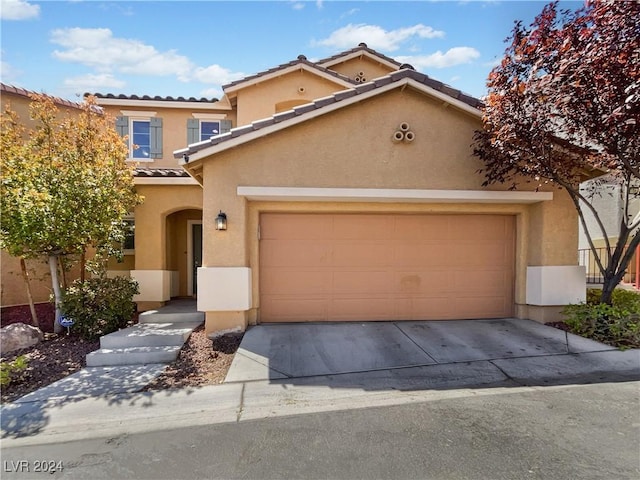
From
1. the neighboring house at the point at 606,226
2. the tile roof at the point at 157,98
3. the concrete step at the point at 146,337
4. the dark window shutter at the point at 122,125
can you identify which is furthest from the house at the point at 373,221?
the dark window shutter at the point at 122,125

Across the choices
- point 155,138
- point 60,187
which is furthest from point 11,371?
point 155,138

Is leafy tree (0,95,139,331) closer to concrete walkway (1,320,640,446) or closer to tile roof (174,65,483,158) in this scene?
tile roof (174,65,483,158)

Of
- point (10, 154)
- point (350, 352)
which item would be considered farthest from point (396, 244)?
point (10, 154)

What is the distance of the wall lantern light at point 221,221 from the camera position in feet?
23.6

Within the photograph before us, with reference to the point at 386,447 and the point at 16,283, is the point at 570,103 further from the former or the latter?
the point at 16,283

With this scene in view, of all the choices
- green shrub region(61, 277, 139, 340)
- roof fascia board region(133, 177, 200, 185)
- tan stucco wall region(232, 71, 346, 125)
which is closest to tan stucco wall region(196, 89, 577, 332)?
green shrub region(61, 277, 139, 340)

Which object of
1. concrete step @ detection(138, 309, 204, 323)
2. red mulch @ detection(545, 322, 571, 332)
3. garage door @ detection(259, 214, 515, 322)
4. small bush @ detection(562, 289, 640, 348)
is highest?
garage door @ detection(259, 214, 515, 322)

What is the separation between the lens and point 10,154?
748 cm

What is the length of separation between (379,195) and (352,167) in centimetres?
84

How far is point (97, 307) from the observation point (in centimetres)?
773

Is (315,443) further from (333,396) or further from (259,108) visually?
Result: (259,108)

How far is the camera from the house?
734 cm

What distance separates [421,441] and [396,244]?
510 cm

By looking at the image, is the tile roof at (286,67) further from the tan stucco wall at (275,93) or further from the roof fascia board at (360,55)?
the roof fascia board at (360,55)
